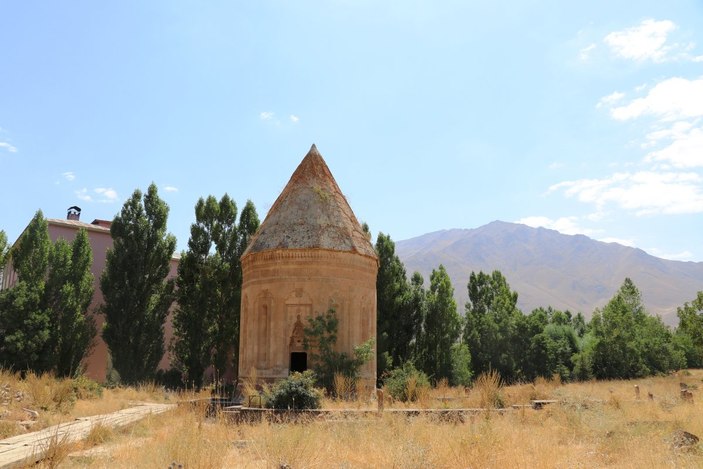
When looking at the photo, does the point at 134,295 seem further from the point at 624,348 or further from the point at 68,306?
the point at 624,348

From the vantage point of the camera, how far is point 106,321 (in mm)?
23906

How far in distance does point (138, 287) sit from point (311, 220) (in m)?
9.81

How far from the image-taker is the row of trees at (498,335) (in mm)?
27234

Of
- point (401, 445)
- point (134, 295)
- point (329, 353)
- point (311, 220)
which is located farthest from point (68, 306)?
point (401, 445)

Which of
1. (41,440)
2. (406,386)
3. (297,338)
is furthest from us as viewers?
(297,338)

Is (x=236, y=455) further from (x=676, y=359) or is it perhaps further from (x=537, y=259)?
(x=537, y=259)

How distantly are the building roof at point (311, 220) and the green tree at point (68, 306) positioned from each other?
8534mm

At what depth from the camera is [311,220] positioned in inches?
747

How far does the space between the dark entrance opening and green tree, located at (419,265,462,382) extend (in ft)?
34.7

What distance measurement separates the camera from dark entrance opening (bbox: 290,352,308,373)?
18016 millimetres

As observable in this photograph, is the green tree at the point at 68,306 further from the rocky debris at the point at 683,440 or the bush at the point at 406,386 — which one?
the rocky debris at the point at 683,440

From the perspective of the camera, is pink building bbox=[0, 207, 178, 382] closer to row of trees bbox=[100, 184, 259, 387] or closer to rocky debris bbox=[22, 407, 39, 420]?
row of trees bbox=[100, 184, 259, 387]

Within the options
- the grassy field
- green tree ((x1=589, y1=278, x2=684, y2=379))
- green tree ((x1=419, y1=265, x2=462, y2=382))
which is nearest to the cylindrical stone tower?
the grassy field

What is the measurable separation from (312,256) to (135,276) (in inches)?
401
